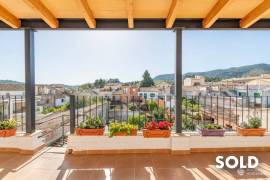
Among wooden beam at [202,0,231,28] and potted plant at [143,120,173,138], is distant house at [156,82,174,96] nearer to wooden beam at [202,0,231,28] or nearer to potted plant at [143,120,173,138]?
potted plant at [143,120,173,138]

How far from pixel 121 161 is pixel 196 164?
3.90 feet

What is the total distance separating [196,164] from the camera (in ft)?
12.6

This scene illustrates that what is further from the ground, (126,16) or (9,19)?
(126,16)

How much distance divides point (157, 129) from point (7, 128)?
106 inches

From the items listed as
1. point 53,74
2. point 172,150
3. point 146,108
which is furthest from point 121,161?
point 53,74

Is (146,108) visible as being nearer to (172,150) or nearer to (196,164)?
(172,150)

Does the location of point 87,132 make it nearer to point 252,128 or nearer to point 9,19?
point 9,19

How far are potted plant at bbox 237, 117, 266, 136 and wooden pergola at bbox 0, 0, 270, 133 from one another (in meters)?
1.17

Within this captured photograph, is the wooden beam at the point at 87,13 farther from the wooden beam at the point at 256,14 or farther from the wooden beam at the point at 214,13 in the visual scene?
the wooden beam at the point at 256,14

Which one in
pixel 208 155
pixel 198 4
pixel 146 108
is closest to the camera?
pixel 198 4

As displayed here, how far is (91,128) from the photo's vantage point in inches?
174

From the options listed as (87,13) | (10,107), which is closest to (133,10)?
(87,13)

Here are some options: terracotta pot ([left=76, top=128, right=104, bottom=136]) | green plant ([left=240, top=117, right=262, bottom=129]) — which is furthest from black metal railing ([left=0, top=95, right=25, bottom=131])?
green plant ([left=240, top=117, right=262, bottom=129])

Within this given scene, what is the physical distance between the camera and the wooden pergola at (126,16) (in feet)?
12.0
